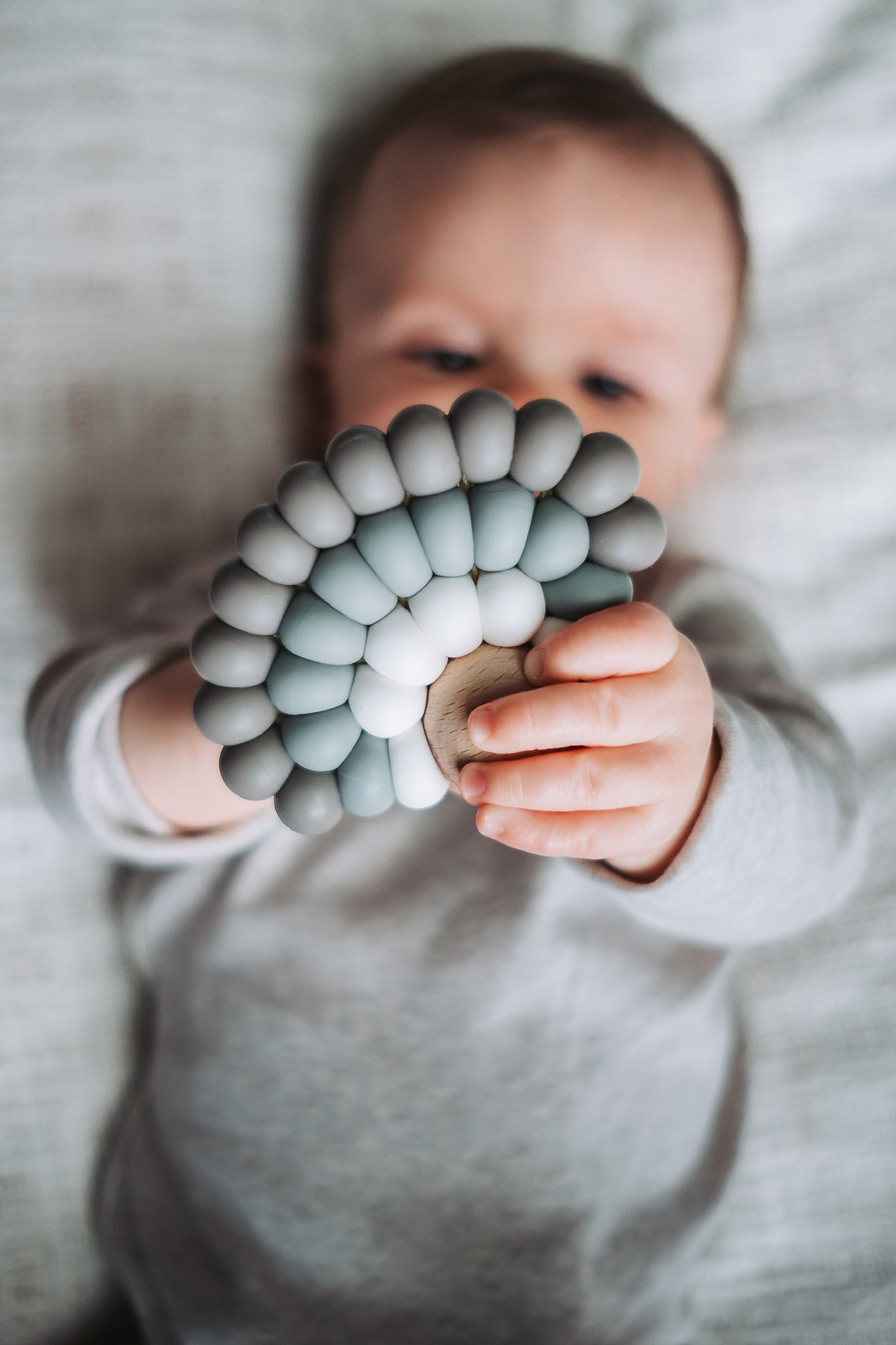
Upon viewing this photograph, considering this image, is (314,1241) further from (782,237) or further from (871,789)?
(782,237)

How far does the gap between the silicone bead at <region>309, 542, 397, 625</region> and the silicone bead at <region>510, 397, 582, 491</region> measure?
0.07 m

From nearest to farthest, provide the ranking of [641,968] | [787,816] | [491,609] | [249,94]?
1. [491,609]
2. [787,816]
3. [641,968]
4. [249,94]

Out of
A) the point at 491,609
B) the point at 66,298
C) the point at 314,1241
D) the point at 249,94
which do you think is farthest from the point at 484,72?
the point at 314,1241

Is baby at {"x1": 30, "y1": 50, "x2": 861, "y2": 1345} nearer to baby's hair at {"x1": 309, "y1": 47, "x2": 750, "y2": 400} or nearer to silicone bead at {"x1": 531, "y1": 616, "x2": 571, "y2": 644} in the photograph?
baby's hair at {"x1": 309, "y1": 47, "x2": 750, "y2": 400}

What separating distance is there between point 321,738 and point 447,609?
7 cm

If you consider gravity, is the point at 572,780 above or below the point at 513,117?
below

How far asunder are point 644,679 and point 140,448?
1.48ft

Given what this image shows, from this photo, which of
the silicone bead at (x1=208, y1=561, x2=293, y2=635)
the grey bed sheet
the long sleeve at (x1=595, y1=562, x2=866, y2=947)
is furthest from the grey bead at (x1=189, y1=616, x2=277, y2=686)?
the grey bed sheet

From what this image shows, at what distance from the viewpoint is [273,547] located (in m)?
0.37

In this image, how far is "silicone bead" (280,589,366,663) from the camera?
0.38 metres

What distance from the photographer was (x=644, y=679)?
0.42 m

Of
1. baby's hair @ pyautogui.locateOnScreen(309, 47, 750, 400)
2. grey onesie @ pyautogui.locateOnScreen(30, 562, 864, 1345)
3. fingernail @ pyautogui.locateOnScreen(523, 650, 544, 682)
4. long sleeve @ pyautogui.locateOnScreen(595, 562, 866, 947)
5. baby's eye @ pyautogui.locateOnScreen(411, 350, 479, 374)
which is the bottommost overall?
grey onesie @ pyautogui.locateOnScreen(30, 562, 864, 1345)

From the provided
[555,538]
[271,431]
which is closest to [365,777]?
[555,538]

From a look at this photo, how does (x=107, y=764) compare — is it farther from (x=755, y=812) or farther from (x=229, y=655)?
(x=755, y=812)
